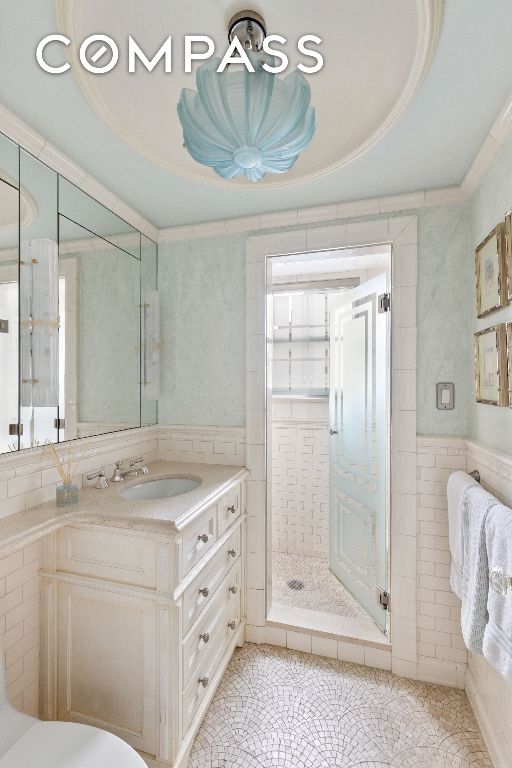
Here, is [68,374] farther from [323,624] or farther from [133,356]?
[323,624]

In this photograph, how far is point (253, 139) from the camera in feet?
3.28

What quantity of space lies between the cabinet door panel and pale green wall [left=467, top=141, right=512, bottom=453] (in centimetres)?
164

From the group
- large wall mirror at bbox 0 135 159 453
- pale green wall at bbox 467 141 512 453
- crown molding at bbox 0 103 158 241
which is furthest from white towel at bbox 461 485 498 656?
crown molding at bbox 0 103 158 241

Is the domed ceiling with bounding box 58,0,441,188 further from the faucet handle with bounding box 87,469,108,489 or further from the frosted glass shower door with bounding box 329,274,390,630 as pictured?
the faucet handle with bounding box 87,469,108,489

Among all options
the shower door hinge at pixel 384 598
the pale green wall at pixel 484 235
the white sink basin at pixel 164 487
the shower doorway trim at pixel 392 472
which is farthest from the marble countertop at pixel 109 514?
the pale green wall at pixel 484 235

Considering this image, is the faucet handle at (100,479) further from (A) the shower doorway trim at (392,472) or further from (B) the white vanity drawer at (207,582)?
(A) the shower doorway trim at (392,472)

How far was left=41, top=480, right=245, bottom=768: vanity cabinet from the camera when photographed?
1.37 m

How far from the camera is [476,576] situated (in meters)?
1.37

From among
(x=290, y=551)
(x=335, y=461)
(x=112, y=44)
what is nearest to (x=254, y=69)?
(x=112, y=44)

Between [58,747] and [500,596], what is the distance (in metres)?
1.47

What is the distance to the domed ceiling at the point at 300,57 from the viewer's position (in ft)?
3.26

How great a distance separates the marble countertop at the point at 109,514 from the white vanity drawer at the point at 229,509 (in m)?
0.11

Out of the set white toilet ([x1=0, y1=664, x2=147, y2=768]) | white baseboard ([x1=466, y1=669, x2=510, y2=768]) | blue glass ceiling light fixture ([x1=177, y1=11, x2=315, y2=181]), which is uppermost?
blue glass ceiling light fixture ([x1=177, y1=11, x2=315, y2=181])

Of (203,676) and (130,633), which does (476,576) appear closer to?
(203,676)
